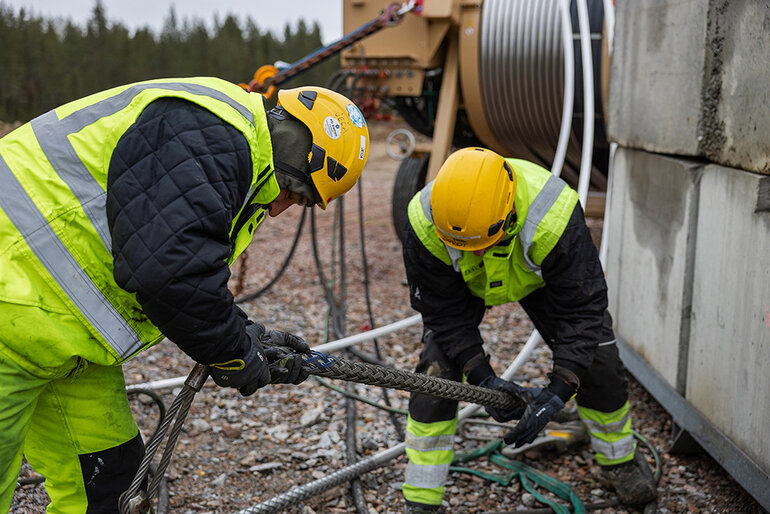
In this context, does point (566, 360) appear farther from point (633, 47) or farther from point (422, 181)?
point (422, 181)

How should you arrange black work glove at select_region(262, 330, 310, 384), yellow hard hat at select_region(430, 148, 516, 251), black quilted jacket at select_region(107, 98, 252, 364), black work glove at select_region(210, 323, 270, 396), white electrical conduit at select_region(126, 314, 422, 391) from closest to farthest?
black quilted jacket at select_region(107, 98, 252, 364) < black work glove at select_region(210, 323, 270, 396) < black work glove at select_region(262, 330, 310, 384) < yellow hard hat at select_region(430, 148, 516, 251) < white electrical conduit at select_region(126, 314, 422, 391)

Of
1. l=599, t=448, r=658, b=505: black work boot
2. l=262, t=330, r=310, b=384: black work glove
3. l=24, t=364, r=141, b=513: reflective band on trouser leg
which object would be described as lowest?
l=599, t=448, r=658, b=505: black work boot

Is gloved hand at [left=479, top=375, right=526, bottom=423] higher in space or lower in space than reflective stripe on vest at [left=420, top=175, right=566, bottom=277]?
lower

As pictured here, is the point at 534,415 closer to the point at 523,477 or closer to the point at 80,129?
the point at 523,477

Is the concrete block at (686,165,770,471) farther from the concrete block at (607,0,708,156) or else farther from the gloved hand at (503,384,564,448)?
the gloved hand at (503,384,564,448)

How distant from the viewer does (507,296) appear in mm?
3275

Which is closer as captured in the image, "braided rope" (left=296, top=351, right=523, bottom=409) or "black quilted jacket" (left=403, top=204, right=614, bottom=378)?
"braided rope" (left=296, top=351, right=523, bottom=409)

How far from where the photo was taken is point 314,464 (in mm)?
3971

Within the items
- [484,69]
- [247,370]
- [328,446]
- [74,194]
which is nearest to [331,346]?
[328,446]

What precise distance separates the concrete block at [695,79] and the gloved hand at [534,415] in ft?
4.17

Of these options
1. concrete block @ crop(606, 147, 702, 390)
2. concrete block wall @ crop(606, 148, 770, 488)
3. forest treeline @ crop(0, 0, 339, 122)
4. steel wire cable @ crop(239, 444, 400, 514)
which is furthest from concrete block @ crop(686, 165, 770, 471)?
forest treeline @ crop(0, 0, 339, 122)

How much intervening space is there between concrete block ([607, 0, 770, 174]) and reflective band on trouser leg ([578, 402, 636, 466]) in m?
1.28

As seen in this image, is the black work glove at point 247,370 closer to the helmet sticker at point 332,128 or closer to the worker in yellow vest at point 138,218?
→ the worker in yellow vest at point 138,218

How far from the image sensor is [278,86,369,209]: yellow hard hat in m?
2.39
